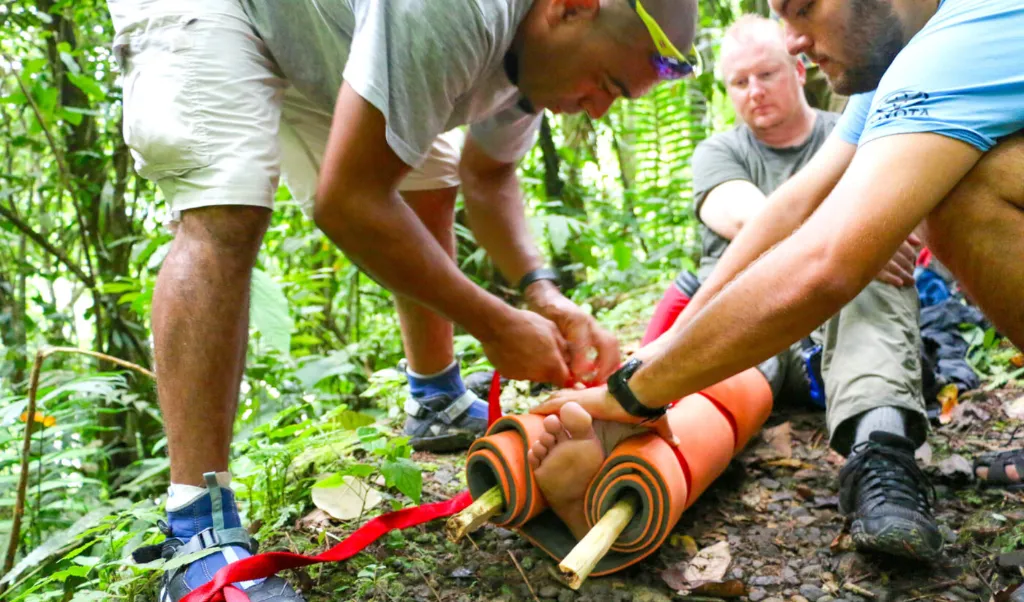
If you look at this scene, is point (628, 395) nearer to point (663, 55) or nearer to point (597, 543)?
point (597, 543)

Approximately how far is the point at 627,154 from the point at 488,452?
6.70 m

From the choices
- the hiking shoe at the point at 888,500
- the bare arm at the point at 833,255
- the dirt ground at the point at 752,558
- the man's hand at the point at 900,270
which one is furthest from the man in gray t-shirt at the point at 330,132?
the man's hand at the point at 900,270

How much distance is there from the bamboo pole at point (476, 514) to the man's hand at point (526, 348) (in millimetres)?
339

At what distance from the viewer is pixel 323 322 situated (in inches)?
195

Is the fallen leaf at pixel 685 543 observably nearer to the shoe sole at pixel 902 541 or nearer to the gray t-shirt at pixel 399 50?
the shoe sole at pixel 902 541

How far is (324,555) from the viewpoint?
1.61 m

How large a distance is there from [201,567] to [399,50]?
1.18 metres

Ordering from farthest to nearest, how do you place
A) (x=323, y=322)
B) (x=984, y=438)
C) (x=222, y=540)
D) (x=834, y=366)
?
1. (x=323, y=322)
2. (x=984, y=438)
3. (x=834, y=366)
4. (x=222, y=540)

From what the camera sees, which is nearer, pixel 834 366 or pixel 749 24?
pixel 834 366

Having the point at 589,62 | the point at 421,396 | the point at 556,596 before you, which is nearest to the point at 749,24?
the point at 589,62

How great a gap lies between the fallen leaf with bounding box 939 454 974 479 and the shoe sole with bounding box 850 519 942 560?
1.86ft

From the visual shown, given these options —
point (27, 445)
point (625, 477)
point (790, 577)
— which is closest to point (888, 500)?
point (790, 577)

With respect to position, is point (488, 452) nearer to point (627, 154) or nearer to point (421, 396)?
point (421, 396)

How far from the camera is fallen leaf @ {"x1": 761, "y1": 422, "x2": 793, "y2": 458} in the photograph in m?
2.47
